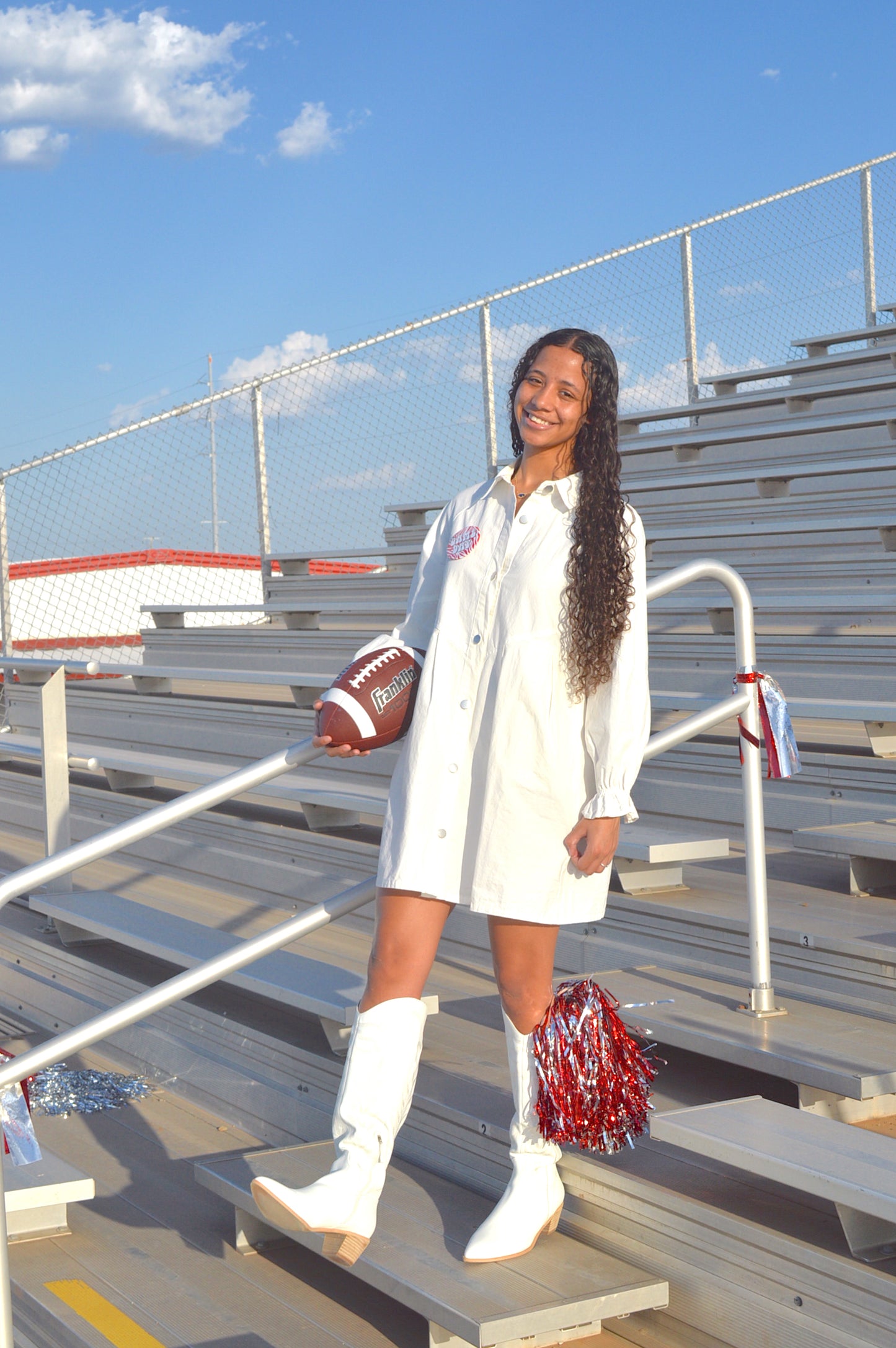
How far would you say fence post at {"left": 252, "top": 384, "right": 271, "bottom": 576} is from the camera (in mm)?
6996

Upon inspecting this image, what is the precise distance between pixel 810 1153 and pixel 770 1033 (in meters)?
0.44

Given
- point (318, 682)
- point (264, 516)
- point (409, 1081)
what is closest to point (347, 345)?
point (264, 516)


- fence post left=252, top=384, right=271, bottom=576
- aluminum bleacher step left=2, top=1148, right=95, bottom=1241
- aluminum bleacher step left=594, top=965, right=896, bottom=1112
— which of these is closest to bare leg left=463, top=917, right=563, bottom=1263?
aluminum bleacher step left=594, top=965, right=896, bottom=1112

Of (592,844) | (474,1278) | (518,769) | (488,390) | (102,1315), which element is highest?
(488,390)

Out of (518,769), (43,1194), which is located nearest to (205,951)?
(43,1194)

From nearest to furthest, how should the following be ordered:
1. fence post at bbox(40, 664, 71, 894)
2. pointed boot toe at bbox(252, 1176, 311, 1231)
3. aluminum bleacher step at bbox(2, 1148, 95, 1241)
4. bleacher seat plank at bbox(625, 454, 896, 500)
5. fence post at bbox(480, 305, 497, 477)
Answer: pointed boot toe at bbox(252, 1176, 311, 1231) → aluminum bleacher step at bbox(2, 1148, 95, 1241) → fence post at bbox(40, 664, 71, 894) → bleacher seat plank at bbox(625, 454, 896, 500) → fence post at bbox(480, 305, 497, 477)

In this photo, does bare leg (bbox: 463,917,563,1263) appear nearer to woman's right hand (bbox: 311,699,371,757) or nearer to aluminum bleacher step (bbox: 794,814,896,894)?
woman's right hand (bbox: 311,699,371,757)

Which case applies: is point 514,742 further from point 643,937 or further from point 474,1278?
point 643,937

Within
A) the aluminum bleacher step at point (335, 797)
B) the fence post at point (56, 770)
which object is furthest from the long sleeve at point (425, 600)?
the fence post at point (56, 770)

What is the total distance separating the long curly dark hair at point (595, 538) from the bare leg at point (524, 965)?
1.11ft

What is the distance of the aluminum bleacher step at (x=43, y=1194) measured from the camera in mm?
2455

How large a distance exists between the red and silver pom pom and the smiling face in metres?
0.80

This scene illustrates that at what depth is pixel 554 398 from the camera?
6.49ft

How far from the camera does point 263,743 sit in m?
5.41
